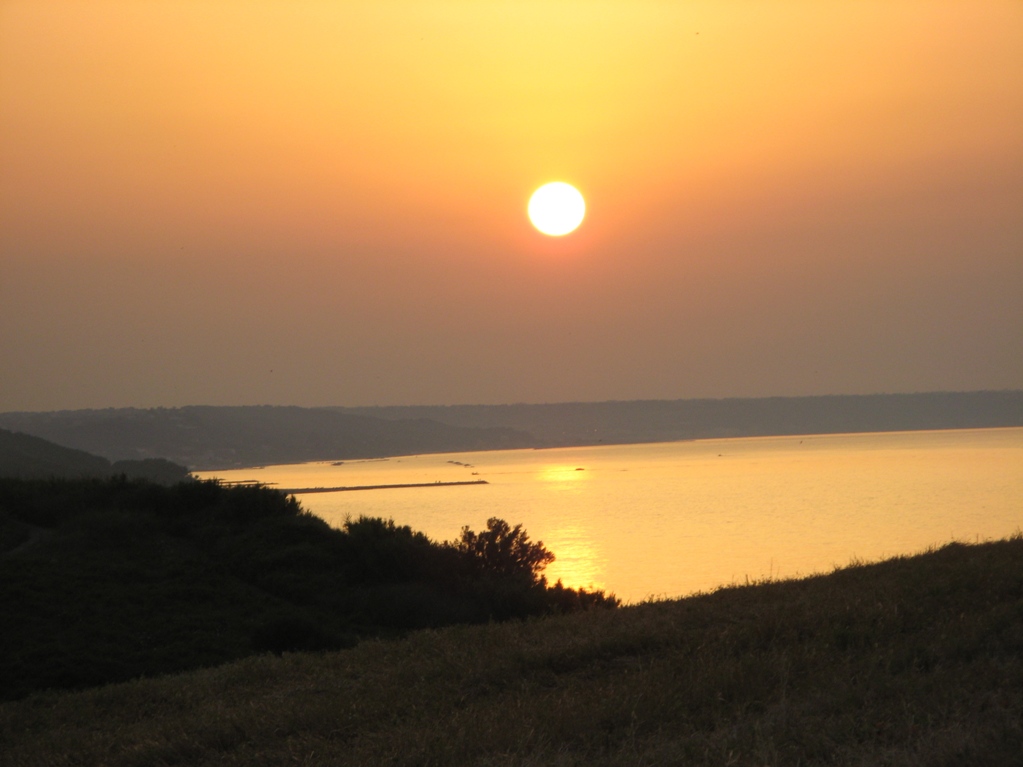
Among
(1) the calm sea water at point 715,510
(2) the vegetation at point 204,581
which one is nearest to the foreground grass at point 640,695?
(2) the vegetation at point 204,581

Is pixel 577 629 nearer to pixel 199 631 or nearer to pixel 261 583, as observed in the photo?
pixel 199 631

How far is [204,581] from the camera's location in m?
25.1

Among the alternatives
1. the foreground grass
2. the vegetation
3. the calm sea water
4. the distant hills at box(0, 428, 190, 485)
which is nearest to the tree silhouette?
the vegetation

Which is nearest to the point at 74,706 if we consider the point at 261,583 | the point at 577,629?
the point at 577,629

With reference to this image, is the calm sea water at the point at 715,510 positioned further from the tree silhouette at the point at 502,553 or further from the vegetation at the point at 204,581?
the vegetation at the point at 204,581

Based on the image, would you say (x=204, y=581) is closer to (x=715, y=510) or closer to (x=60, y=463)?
(x=715, y=510)

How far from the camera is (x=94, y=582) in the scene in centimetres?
2311

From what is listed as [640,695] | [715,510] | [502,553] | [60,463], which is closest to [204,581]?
[502,553]

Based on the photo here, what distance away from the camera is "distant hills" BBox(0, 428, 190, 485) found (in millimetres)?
88000

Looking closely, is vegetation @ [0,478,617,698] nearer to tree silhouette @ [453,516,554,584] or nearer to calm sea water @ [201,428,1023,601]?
tree silhouette @ [453,516,554,584]

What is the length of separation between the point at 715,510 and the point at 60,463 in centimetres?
6451

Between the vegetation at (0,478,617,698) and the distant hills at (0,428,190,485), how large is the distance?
57240 millimetres

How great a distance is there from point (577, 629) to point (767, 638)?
2.75 m

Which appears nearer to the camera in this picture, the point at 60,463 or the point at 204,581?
the point at 204,581
